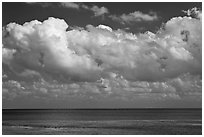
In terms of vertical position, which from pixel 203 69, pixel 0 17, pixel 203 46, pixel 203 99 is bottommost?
pixel 203 99

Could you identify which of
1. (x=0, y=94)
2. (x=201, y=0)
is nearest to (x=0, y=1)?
(x=0, y=94)

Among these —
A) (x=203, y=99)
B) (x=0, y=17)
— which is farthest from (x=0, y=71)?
(x=203, y=99)

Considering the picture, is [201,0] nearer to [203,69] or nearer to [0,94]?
[203,69]

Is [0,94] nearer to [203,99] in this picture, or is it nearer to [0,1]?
[0,1]

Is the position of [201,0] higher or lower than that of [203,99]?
higher

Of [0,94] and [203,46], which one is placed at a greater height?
[203,46]

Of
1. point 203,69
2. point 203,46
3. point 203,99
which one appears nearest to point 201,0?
point 203,46

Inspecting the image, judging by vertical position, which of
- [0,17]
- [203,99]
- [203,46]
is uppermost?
[0,17]

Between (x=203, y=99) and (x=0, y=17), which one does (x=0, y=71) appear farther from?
(x=203, y=99)
